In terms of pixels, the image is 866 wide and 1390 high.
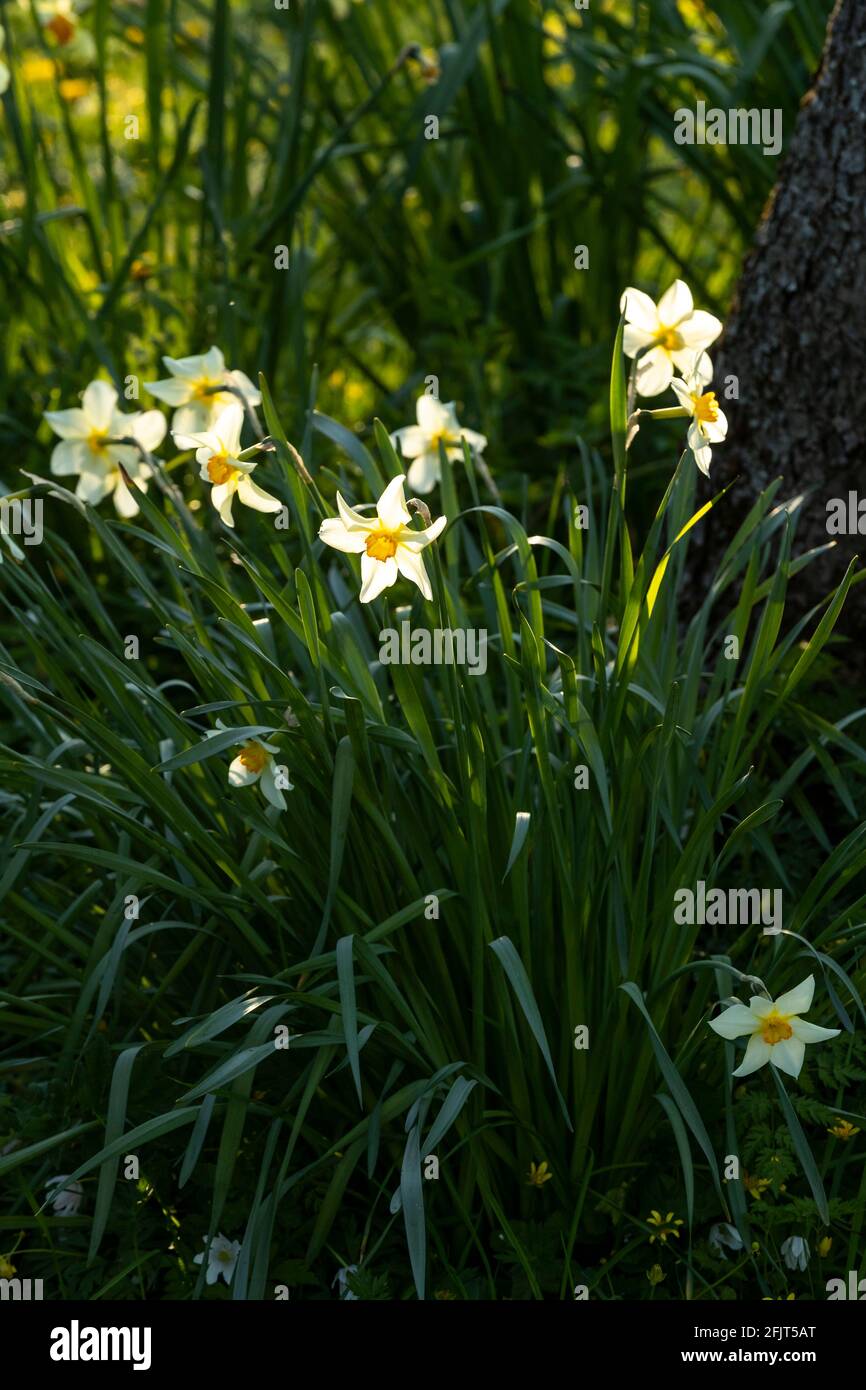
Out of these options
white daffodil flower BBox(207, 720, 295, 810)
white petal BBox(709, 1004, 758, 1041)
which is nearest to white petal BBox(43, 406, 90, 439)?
white daffodil flower BBox(207, 720, 295, 810)

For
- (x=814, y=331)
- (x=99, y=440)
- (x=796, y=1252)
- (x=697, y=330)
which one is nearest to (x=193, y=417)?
→ (x=99, y=440)

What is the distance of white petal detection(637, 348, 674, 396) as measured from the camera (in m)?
1.75

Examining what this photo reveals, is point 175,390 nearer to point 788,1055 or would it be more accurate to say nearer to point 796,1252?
point 788,1055

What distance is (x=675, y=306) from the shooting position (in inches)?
67.6

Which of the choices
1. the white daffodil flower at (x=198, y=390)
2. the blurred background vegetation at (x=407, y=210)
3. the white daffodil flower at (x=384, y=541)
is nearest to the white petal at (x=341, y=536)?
the white daffodil flower at (x=384, y=541)

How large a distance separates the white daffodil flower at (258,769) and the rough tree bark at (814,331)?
3.45ft

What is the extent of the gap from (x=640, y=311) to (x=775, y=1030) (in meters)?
0.84

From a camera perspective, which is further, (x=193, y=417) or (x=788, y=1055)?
(x=193, y=417)

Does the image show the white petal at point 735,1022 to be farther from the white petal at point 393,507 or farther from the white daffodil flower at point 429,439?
the white daffodil flower at point 429,439

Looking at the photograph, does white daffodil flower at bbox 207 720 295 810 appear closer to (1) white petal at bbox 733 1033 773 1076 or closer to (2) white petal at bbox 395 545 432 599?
(2) white petal at bbox 395 545 432 599

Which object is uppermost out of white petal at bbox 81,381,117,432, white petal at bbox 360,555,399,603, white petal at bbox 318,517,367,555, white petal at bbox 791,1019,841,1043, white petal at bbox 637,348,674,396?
white petal at bbox 81,381,117,432

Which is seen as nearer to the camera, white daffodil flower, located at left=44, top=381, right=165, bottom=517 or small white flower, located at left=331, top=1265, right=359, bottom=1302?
small white flower, located at left=331, top=1265, right=359, bottom=1302

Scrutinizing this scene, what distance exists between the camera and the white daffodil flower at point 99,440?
212cm

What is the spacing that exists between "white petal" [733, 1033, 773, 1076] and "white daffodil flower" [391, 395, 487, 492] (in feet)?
3.01
